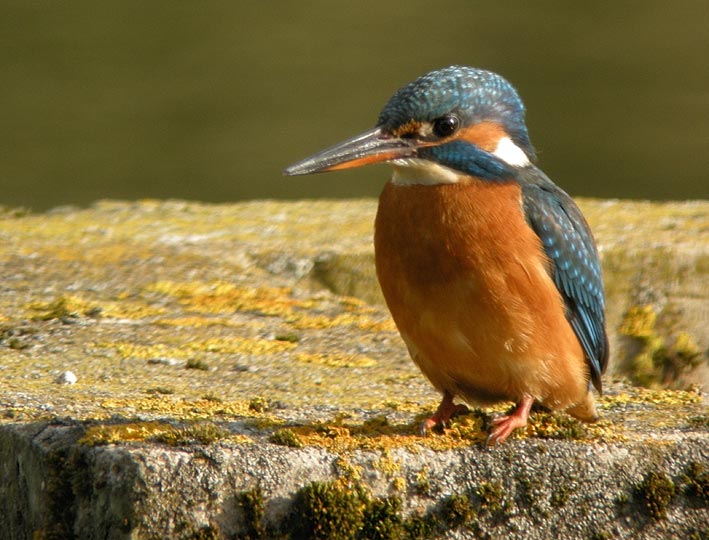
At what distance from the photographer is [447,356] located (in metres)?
4.16

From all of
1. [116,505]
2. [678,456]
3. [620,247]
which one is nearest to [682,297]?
[620,247]

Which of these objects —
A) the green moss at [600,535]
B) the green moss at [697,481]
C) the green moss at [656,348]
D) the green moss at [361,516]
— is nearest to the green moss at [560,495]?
the green moss at [600,535]

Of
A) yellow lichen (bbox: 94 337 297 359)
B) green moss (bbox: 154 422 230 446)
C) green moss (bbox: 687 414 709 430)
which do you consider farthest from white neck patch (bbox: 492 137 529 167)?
green moss (bbox: 154 422 230 446)

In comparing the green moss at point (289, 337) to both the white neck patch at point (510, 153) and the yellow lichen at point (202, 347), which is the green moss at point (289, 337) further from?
the white neck patch at point (510, 153)

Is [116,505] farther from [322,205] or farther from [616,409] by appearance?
[322,205]

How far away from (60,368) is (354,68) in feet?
39.7

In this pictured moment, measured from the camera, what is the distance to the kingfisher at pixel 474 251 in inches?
161

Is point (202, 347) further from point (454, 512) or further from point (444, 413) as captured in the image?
point (454, 512)

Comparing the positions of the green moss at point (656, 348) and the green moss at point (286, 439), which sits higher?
the green moss at point (286, 439)

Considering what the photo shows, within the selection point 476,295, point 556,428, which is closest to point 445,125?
point 476,295

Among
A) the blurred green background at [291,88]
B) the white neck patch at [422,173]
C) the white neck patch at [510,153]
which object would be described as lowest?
the blurred green background at [291,88]

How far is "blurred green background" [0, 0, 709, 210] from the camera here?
45.7ft

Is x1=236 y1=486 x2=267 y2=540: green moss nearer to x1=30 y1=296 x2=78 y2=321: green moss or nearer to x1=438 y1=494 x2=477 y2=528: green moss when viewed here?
x1=438 y1=494 x2=477 y2=528: green moss

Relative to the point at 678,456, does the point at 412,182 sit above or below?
above
